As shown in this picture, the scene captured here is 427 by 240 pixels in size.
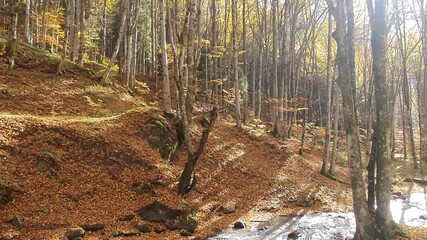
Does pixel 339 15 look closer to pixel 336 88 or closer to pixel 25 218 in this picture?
pixel 25 218

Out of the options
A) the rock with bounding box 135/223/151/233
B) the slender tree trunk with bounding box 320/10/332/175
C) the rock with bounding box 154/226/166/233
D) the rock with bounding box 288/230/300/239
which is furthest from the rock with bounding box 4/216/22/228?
the slender tree trunk with bounding box 320/10/332/175

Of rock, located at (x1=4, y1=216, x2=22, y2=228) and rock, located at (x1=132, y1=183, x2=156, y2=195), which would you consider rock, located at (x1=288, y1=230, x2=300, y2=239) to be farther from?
rock, located at (x1=4, y1=216, x2=22, y2=228)

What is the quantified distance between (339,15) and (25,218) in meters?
9.84

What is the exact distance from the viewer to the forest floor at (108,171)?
10141mm

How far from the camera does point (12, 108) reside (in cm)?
1453

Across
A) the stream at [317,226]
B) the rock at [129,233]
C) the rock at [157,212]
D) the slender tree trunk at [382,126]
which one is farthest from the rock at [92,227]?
the slender tree trunk at [382,126]

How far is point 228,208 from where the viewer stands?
13.1 meters

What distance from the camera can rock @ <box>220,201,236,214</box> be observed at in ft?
42.4

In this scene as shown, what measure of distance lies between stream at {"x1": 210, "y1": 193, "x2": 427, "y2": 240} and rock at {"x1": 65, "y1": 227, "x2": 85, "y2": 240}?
354cm

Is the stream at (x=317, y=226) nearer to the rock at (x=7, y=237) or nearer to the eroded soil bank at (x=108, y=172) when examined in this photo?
the eroded soil bank at (x=108, y=172)

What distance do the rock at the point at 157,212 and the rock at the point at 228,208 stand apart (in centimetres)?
226

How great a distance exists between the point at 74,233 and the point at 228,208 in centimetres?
580

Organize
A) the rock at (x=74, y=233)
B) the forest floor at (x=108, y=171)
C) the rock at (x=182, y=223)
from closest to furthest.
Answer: the rock at (x=74, y=233) < the forest floor at (x=108, y=171) < the rock at (x=182, y=223)

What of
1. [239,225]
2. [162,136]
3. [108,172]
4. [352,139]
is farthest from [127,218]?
[352,139]
